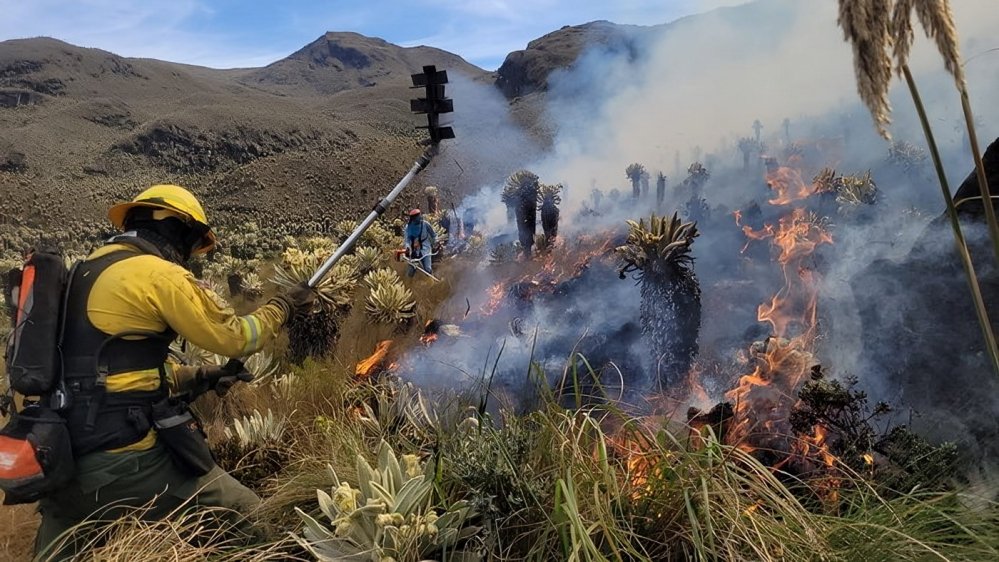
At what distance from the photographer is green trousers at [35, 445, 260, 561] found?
2.82 m

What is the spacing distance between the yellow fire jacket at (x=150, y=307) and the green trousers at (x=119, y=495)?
0.09 metres

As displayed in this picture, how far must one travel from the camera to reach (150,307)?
9.50 feet

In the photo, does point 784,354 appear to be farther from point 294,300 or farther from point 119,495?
point 119,495

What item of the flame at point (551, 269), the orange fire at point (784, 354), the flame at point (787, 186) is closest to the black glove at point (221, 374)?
the orange fire at point (784, 354)

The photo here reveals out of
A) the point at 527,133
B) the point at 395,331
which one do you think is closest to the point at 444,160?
the point at 527,133

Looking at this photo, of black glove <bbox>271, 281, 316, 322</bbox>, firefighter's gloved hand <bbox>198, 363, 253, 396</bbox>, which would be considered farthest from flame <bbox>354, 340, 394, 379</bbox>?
firefighter's gloved hand <bbox>198, 363, 253, 396</bbox>

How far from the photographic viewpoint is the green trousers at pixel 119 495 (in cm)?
282

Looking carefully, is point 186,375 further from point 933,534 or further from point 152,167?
point 152,167

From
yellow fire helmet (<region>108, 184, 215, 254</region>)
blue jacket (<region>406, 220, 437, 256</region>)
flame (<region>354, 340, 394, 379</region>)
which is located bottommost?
flame (<region>354, 340, 394, 379</region>)

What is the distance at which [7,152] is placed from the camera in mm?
39375

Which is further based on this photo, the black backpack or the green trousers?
the green trousers

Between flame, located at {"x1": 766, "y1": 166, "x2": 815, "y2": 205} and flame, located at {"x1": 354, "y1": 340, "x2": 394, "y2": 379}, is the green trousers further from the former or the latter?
flame, located at {"x1": 766, "y1": 166, "x2": 815, "y2": 205}

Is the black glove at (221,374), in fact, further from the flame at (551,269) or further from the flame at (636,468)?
the flame at (551,269)

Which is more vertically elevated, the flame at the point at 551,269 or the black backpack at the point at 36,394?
the black backpack at the point at 36,394
